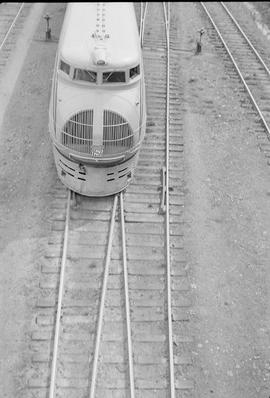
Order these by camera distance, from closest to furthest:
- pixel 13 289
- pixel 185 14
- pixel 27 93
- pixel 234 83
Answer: pixel 13 289 < pixel 27 93 < pixel 234 83 < pixel 185 14

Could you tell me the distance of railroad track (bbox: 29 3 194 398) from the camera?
1087 cm

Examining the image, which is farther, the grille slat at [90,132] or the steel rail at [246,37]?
the steel rail at [246,37]

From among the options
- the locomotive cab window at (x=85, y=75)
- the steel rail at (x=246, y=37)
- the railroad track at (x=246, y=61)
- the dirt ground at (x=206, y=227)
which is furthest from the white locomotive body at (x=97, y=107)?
the steel rail at (x=246, y=37)

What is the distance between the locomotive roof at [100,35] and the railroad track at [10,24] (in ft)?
25.1

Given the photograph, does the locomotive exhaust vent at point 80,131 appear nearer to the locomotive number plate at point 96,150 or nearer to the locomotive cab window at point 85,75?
the locomotive number plate at point 96,150

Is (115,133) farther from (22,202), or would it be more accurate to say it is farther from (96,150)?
(22,202)

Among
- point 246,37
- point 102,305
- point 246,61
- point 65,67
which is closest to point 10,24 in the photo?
point 246,61

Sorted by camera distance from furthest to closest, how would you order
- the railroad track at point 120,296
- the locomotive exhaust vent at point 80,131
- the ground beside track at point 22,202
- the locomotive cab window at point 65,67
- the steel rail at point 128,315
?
the locomotive cab window at point 65,67, the locomotive exhaust vent at point 80,131, the ground beside track at point 22,202, the railroad track at point 120,296, the steel rail at point 128,315

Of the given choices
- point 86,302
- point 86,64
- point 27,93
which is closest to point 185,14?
point 27,93

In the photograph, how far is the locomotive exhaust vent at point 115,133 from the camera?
13117mm

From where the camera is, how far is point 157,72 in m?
21.7

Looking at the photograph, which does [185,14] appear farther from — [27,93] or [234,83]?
[27,93]

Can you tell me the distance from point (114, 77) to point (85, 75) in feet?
2.86

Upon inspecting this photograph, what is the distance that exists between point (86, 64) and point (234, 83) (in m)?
10.5
